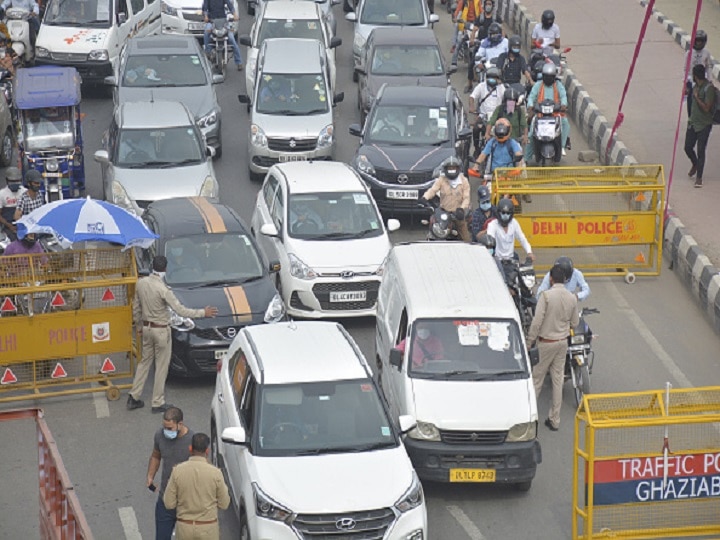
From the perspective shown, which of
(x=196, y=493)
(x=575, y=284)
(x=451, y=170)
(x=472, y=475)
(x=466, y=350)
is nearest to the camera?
(x=196, y=493)

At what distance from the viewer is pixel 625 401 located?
12867mm

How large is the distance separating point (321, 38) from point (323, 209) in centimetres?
1094

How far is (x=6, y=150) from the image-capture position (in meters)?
25.1

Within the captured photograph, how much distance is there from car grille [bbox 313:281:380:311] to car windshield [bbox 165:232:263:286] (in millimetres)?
994

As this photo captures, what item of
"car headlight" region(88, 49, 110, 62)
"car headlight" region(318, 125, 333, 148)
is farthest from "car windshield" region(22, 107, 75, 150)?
"car headlight" region(88, 49, 110, 62)

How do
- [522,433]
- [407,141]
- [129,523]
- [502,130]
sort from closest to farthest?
[129,523], [522,433], [502,130], [407,141]

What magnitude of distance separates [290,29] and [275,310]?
13.4m

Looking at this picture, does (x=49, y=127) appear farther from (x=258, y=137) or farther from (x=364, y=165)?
(x=364, y=165)

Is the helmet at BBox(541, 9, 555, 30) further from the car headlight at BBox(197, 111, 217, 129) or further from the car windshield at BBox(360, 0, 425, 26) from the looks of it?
the car headlight at BBox(197, 111, 217, 129)

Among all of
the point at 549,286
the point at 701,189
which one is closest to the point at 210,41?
the point at 701,189

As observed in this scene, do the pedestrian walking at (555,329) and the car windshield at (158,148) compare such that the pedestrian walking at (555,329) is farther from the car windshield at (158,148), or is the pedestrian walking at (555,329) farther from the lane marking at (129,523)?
the car windshield at (158,148)

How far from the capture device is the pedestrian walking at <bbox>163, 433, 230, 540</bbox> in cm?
1191

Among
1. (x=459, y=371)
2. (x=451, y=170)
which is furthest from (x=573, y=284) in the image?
(x=451, y=170)

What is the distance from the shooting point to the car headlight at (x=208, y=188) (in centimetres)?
2186
